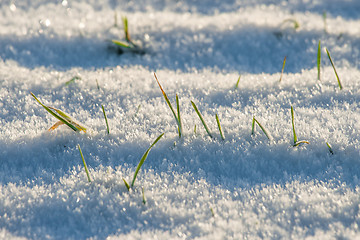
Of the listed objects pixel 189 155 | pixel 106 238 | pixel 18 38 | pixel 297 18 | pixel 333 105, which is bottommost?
pixel 106 238

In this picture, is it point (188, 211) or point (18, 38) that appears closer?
point (188, 211)

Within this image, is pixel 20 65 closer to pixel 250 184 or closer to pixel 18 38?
pixel 18 38

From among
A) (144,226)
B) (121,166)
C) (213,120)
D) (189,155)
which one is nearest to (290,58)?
(213,120)

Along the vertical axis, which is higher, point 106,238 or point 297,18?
point 297,18

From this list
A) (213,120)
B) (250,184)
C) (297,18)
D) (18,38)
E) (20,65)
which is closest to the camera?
(250,184)

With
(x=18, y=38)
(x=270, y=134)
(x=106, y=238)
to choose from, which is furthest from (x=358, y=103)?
(x=18, y=38)

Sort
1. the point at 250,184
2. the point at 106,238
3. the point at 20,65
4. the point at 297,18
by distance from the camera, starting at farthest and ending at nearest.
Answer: the point at 297,18
the point at 20,65
the point at 250,184
the point at 106,238
